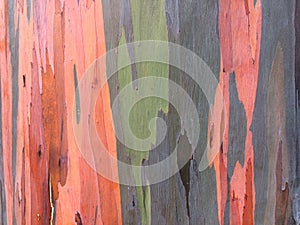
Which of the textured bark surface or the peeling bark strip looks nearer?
the textured bark surface

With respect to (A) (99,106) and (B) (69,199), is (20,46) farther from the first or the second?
(B) (69,199)

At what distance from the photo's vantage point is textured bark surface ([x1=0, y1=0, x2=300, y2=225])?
83cm

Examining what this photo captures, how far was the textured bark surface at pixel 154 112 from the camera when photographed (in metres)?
0.83

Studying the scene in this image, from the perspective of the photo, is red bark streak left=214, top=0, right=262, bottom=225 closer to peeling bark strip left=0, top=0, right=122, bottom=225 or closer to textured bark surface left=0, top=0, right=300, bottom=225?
textured bark surface left=0, top=0, right=300, bottom=225

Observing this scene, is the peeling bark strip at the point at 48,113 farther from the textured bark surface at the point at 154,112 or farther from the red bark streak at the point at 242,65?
the red bark streak at the point at 242,65


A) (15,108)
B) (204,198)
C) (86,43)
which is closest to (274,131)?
(204,198)

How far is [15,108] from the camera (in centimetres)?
103

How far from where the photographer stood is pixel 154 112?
0.90 meters

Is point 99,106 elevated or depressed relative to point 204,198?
elevated

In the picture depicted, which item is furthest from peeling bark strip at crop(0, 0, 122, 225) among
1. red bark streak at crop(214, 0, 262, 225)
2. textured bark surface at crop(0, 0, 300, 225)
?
red bark streak at crop(214, 0, 262, 225)

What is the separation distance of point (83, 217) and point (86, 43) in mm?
402

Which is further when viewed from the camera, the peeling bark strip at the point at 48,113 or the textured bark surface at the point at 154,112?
the peeling bark strip at the point at 48,113

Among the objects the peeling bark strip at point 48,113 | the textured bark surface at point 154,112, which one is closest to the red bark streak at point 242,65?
the textured bark surface at point 154,112

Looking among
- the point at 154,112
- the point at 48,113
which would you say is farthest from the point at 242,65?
the point at 48,113
